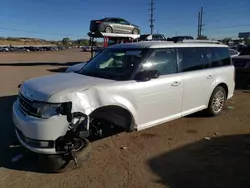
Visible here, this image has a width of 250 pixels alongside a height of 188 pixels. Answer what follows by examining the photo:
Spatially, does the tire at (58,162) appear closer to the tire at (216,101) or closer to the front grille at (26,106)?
the front grille at (26,106)

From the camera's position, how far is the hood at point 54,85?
3.40 metres

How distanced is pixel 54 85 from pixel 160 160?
1972 mm

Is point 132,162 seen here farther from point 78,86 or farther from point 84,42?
point 84,42

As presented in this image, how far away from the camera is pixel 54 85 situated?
3.68 meters

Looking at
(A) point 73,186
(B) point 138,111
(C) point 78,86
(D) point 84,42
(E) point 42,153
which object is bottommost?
(A) point 73,186

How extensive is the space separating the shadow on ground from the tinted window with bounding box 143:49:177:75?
1436mm

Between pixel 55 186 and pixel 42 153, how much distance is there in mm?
456

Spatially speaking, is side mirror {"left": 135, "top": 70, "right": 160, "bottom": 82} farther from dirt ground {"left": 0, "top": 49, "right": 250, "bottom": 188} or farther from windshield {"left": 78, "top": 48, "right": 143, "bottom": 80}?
dirt ground {"left": 0, "top": 49, "right": 250, "bottom": 188}

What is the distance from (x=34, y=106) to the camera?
11.0 ft

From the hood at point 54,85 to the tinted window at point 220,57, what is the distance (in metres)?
3.00

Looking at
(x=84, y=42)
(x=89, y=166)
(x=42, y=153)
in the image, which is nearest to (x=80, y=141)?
(x=89, y=166)

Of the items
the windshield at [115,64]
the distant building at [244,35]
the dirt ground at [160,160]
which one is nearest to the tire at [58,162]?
the dirt ground at [160,160]

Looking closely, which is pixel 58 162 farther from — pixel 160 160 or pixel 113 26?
pixel 113 26

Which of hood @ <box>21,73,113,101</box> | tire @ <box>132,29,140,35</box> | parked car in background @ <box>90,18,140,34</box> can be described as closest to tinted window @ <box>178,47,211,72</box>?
hood @ <box>21,73,113,101</box>
